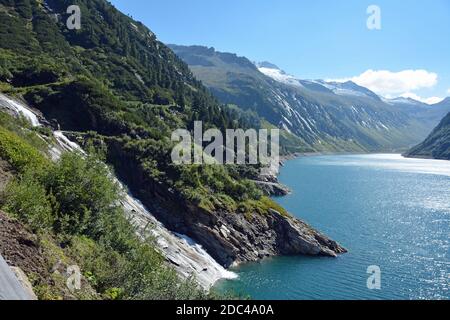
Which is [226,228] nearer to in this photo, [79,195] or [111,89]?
[79,195]

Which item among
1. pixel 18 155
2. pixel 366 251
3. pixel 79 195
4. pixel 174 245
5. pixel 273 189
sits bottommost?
pixel 366 251

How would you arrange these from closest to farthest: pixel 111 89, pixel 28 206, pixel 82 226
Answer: pixel 28 206 → pixel 82 226 → pixel 111 89

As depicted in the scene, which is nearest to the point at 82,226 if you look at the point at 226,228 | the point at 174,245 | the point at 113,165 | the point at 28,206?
the point at 28,206

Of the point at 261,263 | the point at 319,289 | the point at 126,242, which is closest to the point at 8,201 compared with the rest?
the point at 126,242

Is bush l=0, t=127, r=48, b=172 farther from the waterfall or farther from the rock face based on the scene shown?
the rock face

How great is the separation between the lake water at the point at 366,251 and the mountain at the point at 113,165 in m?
6.34

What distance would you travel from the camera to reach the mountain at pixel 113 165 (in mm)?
30422

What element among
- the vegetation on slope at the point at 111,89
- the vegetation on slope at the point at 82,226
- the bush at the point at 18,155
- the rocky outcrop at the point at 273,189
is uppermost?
the vegetation on slope at the point at 111,89

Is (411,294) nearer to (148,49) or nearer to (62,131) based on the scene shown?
(62,131)

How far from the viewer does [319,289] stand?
54906mm

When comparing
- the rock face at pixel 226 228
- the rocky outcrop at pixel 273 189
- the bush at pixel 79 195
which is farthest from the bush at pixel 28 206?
the rocky outcrop at pixel 273 189

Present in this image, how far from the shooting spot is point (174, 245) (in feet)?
194

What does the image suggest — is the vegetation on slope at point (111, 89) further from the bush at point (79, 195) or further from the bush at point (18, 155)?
the bush at point (79, 195)

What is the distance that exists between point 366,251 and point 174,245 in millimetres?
34841
